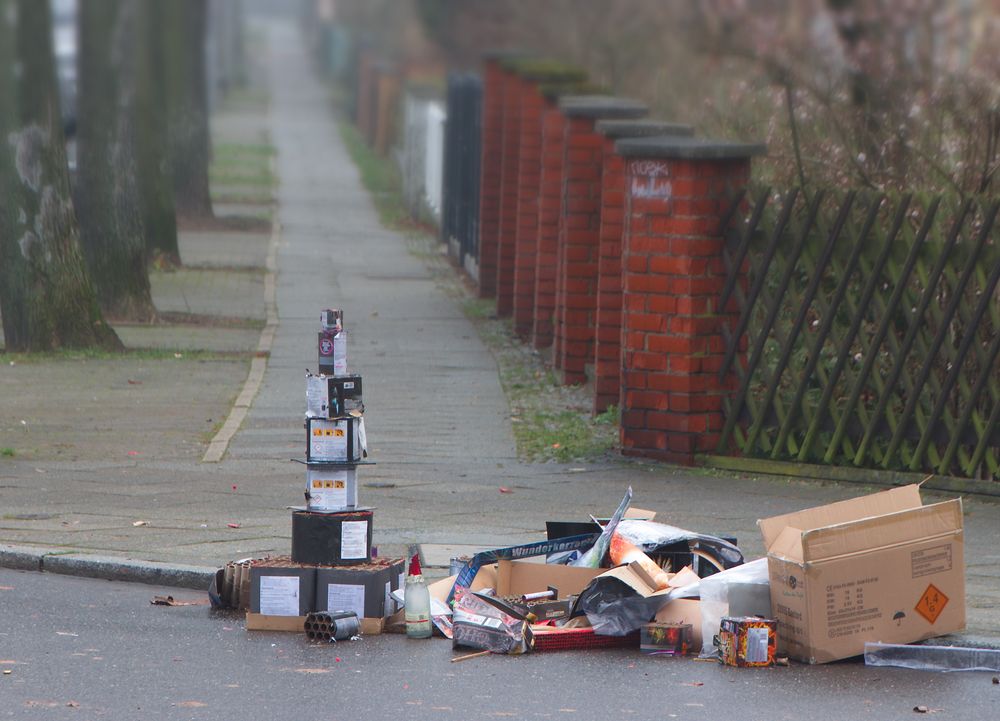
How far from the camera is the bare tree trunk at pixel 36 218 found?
14477mm

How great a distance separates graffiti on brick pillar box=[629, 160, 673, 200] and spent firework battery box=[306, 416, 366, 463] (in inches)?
136

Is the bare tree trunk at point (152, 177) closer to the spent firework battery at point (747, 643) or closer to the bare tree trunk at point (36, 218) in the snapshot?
the bare tree trunk at point (36, 218)

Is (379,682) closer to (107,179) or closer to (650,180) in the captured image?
(650,180)

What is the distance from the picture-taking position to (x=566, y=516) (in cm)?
930

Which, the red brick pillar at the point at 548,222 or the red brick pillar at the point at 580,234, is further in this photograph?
the red brick pillar at the point at 548,222

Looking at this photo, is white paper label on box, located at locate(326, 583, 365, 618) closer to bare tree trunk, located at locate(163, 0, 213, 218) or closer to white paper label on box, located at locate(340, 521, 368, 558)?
white paper label on box, located at locate(340, 521, 368, 558)

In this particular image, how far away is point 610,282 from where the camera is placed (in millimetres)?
12172

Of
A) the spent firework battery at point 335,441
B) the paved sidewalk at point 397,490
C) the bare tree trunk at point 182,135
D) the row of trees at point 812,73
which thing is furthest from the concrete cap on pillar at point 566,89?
the bare tree trunk at point 182,135

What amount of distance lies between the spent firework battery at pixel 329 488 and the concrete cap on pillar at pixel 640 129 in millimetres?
4764

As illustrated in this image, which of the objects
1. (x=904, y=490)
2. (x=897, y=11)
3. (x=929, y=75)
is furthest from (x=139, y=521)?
(x=897, y=11)

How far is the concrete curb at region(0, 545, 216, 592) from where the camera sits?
8.00 m

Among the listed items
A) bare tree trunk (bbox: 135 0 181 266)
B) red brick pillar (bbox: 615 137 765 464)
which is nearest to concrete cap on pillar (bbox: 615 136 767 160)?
red brick pillar (bbox: 615 137 765 464)

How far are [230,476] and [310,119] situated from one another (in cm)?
4575

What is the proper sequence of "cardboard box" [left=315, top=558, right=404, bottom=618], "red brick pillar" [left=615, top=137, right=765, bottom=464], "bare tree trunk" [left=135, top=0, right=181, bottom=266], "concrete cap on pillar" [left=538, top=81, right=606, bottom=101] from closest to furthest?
"cardboard box" [left=315, top=558, right=404, bottom=618] < "red brick pillar" [left=615, top=137, right=765, bottom=464] < "concrete cap on pillar" [left=538, top=81, right=606, bottom=101] < "bare tree trunk" [left=135, top=0, right=181, bottom=266]
